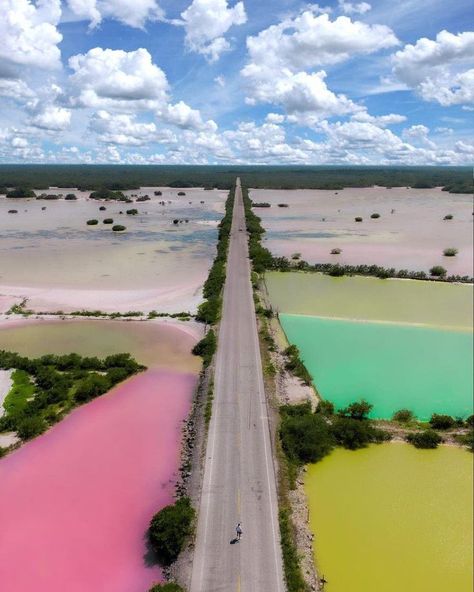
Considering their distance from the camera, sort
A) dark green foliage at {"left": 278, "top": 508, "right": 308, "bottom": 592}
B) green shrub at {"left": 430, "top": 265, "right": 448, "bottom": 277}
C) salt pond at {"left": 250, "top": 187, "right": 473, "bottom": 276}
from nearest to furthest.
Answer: dark green foliage at {"left": 278, "top": 508, "right": 308, "bottom": 592} < green shrub at {"left": 430, "top": 265, "right": 448, "bottom": 277} < salt pond at {"left": 250, "top": 187, "right": 473, "bottom": 276}

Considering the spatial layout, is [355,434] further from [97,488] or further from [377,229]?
[377,229]

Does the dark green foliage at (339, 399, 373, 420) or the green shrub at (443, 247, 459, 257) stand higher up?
the green shrub at (443, 247, 459, 257)

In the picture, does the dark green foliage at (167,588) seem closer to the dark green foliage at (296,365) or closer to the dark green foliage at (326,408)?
the dark green foliage at (326,408)

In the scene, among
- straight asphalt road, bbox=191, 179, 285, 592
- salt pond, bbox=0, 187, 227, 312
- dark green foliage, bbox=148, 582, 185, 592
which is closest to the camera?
dark green foliage, bbox=148, 582, 185, 592

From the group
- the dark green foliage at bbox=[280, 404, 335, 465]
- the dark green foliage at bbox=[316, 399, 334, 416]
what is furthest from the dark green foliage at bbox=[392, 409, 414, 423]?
the dark green foliage at bbox=[280, 404, 335, 465]

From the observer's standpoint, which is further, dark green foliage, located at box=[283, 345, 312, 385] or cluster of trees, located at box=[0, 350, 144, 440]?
dark green foliage, located at box=[283, 345, 312, 385]

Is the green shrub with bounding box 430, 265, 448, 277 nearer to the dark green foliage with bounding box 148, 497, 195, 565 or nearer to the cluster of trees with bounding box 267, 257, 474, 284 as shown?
the cluster of trees with bounding box 267, 257, 474, 284

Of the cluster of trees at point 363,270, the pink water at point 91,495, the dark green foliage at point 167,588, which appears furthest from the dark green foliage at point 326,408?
the cluster of trees at point 363,270

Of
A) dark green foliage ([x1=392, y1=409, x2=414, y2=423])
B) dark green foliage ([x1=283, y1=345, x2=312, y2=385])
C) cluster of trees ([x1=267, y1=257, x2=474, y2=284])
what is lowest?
dark green foliage ([x1=392, y1=409, x2=414, y2=423])
